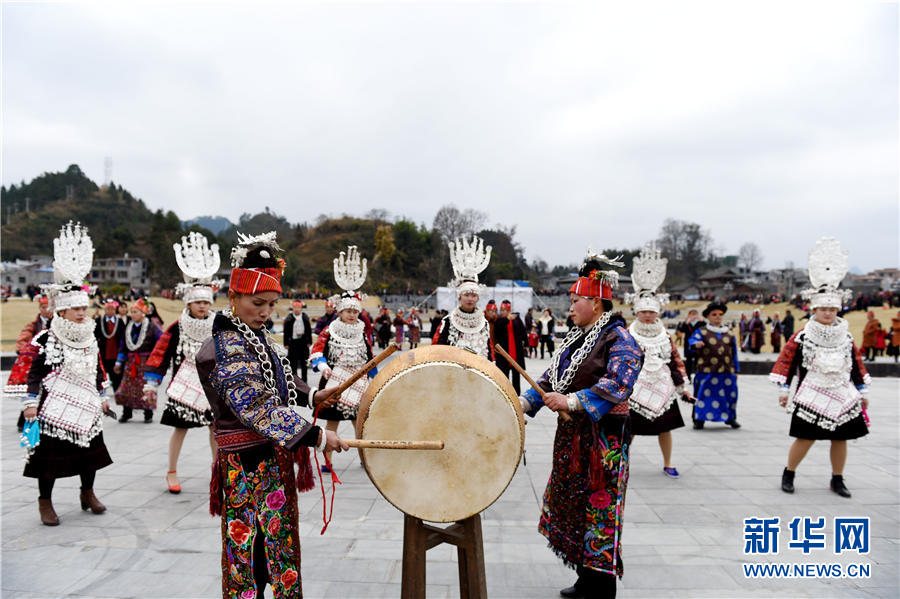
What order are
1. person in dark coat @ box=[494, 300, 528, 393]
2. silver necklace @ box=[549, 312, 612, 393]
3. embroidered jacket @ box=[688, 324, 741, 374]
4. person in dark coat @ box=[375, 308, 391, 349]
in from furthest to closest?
person in dark coat @ box=[375, 308, 391, 349] < embroidered jacket @ box=[688, 324, 741, 374] < person in dark coat @ box=[494, 300, 528, 393] < silver necklace @ box=[549, 312, 612, 393]

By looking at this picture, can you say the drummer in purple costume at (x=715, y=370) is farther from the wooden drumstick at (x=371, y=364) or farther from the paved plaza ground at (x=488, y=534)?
the wooden drumstick at (x=371, y=364)

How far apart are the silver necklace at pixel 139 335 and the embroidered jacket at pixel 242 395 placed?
6.56 meters

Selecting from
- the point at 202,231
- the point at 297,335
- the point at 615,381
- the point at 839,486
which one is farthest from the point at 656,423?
the point at 202,231

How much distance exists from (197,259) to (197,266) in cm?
8

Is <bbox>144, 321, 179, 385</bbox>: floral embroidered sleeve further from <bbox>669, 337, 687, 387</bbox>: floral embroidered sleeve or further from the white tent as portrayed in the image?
→ the white tent

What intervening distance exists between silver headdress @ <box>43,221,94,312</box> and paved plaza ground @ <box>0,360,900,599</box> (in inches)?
72.2

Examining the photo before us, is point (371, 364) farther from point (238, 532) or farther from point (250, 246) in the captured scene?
point (238, 532)

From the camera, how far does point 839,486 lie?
15.1ft

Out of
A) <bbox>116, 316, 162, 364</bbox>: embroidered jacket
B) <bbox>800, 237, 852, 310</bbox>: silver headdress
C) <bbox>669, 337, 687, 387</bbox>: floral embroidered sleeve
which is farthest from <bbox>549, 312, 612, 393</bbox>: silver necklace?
<bbox>116, 316, 162, 364</bbox>: embroidered jacket

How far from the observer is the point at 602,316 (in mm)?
3033

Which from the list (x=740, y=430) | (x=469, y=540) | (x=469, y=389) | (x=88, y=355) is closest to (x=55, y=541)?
(x=88, y=355)

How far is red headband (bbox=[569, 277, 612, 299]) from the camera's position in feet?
9.87

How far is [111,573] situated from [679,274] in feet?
255

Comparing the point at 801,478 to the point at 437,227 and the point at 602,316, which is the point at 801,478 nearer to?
the point at 602,316
